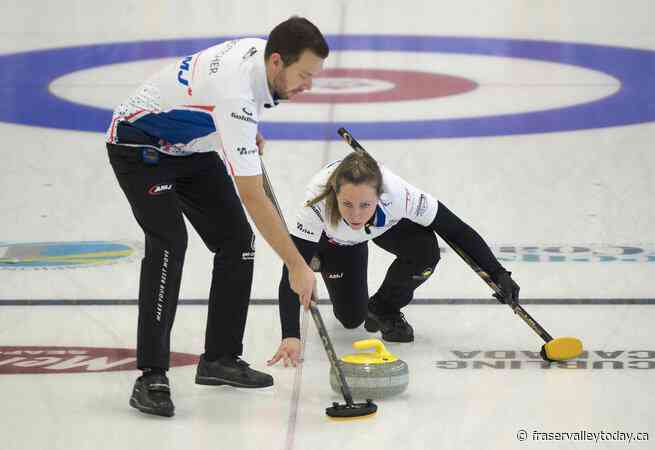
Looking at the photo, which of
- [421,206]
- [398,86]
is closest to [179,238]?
[421,206]

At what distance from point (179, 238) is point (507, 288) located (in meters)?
1.20

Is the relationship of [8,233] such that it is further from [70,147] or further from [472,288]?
[472,288]

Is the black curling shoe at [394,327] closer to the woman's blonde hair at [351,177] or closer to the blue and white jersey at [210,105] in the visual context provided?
the woman's blonde hair at [351,177]

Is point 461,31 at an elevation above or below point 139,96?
below

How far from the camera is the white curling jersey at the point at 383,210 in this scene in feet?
13.9

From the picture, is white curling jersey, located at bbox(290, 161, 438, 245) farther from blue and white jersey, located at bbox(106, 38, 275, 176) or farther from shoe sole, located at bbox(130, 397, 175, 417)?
shoe sole, located at bbox(130, 397, 175, 417)

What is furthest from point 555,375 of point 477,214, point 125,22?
point 125,22

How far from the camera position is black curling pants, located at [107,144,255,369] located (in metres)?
3.84

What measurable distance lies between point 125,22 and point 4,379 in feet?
25.5

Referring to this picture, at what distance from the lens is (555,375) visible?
414cm

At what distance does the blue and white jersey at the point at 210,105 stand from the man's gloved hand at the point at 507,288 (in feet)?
3.72

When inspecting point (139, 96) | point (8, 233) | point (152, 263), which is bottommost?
point (8, 233)

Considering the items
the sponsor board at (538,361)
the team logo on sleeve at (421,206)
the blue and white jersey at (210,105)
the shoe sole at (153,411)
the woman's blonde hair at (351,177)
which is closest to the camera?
the blue and white jersey at (210,105)

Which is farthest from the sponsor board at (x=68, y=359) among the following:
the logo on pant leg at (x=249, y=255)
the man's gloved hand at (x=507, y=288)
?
the man's gloved hand at (x=507, y=288)
